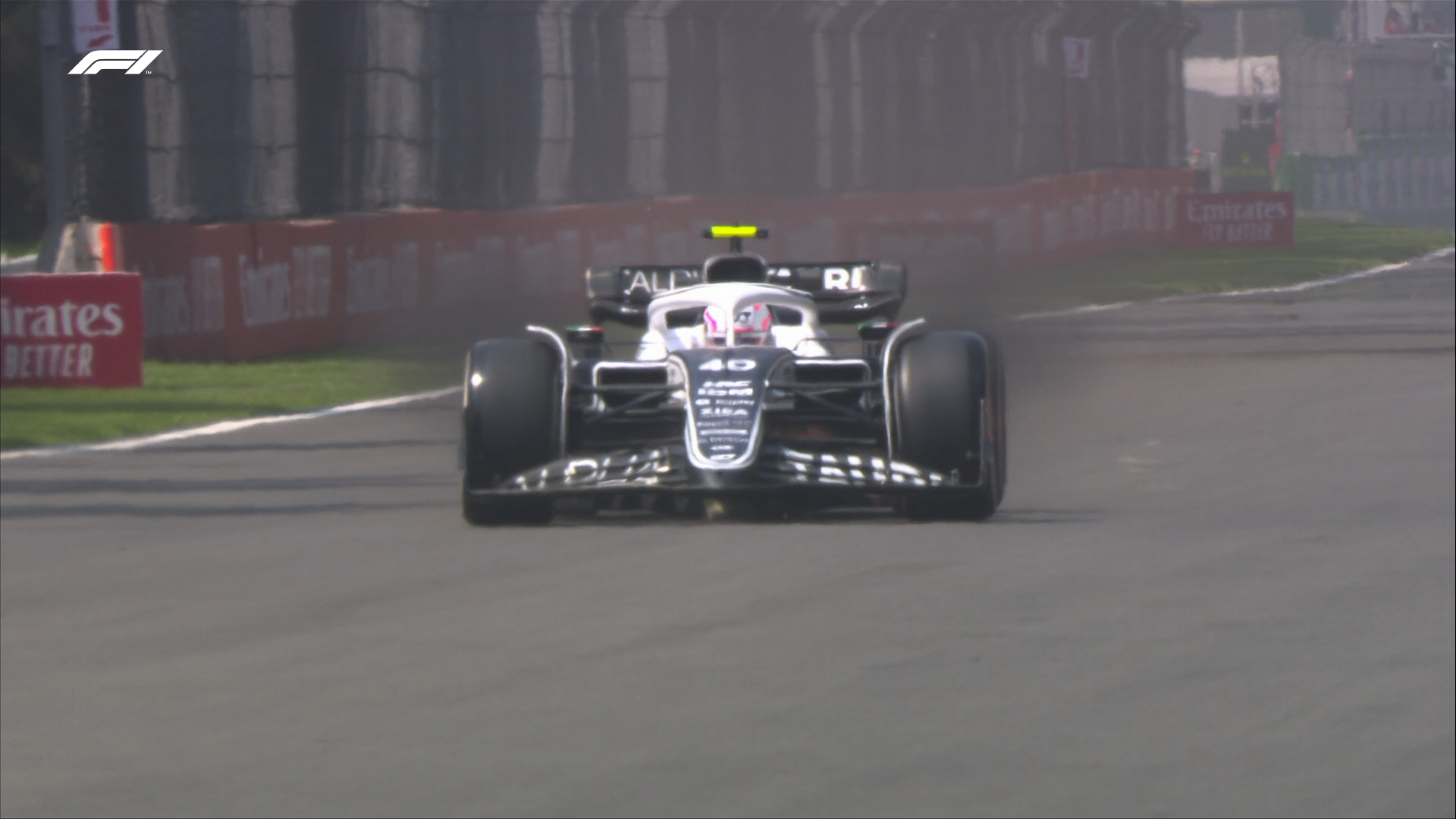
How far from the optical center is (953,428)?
3.74 m

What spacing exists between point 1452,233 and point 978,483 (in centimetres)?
296

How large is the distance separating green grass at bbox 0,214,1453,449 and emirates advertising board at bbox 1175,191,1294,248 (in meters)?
0.10

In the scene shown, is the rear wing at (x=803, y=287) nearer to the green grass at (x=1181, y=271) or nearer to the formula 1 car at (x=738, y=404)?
the formula 1 car at (x=738, y=404)

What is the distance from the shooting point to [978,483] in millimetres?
3758

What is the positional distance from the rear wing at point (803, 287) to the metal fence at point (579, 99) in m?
0.20

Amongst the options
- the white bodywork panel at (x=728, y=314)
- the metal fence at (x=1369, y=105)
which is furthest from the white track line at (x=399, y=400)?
the metal fence at (x=1369, y=105)

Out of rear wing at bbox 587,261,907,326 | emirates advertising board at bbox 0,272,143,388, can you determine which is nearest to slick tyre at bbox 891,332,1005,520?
rear wing at bbox 587,261,907,326

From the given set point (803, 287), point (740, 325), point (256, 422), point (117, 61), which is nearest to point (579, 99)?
point (803, 287)

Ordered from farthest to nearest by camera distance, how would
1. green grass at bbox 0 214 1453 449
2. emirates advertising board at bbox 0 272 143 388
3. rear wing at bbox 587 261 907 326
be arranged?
emirates advertising board at bbox 0 272 143 388 → green grass at bbox 0 214 1453 449 → rear wing at bbox 587 261 907 326

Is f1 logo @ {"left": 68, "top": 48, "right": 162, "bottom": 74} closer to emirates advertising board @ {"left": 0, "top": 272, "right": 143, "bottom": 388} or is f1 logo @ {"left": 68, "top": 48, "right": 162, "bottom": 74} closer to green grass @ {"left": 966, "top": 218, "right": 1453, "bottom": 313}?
emirates advertising board @ {"left": 0, "top": 272, "right": 143, "bottom": 388}

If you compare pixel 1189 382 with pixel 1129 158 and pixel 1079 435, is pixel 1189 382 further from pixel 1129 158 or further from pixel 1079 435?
pixel 1129 158

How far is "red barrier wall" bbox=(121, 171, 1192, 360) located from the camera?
438 centimetres

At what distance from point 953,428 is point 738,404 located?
34 centimetres

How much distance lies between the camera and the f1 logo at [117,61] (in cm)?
358
